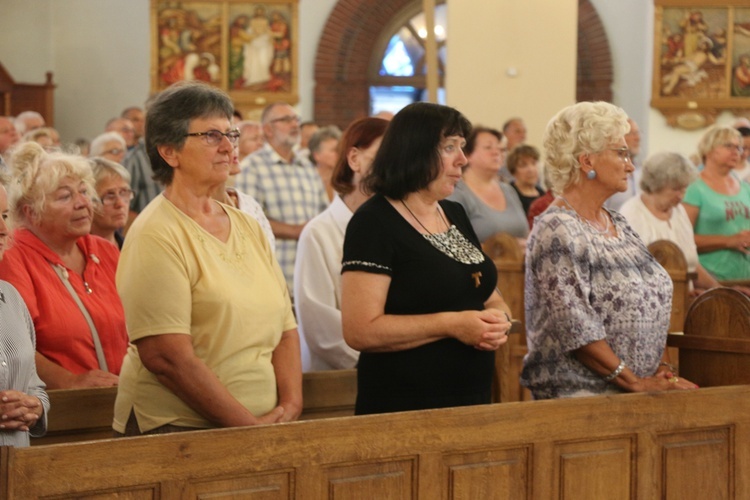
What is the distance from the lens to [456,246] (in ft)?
9.67

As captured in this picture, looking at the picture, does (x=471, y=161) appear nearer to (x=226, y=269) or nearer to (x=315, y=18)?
(x=226, y=269)

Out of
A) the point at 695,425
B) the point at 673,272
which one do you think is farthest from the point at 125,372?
the point at 673,272

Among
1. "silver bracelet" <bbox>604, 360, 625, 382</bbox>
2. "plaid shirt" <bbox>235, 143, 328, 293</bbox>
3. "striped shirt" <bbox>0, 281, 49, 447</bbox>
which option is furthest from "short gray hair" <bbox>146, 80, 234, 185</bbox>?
"plaid shirt" <bbox>235, 143, 328, 293</bbox>

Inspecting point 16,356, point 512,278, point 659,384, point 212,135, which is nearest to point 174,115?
point 212,135

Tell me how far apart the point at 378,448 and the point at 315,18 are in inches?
440

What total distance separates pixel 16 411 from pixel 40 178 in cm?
134

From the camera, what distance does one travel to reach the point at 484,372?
294cm

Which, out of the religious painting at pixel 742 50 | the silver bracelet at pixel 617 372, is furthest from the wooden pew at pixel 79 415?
the religious painting at pixel 742 50

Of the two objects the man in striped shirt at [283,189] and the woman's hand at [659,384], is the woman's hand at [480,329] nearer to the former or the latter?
the woman's hand at [659,384]

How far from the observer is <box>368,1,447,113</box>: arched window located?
13.4m

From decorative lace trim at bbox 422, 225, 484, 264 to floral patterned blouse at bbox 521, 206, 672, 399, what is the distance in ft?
0.91

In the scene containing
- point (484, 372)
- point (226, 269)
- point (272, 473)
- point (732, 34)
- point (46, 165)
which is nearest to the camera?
point (272, 473)

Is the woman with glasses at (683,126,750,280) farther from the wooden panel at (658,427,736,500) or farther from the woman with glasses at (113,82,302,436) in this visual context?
the woman with glasses at (113,82,302,436)

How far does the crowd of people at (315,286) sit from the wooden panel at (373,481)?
268mm
